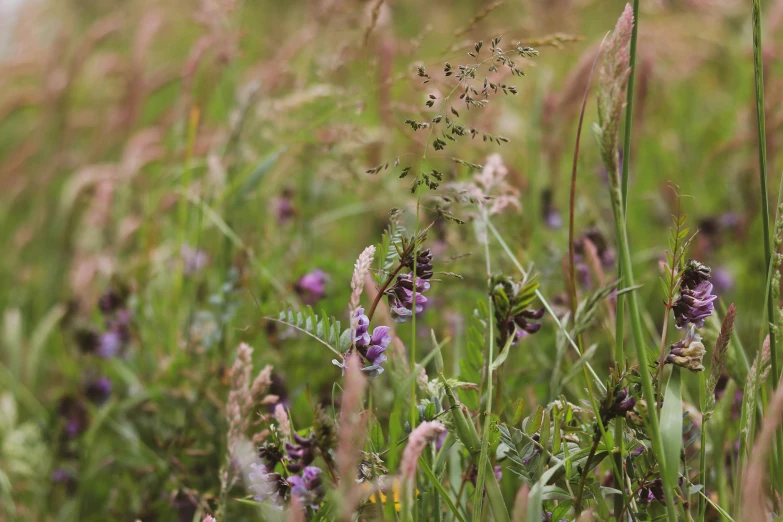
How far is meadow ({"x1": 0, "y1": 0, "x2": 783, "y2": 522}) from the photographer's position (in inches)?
34.4

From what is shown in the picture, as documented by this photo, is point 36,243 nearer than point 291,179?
No

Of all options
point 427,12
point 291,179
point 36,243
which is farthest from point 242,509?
point 427,12

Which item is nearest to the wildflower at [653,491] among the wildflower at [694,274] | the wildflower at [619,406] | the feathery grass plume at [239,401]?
the wildflower at [619,406]

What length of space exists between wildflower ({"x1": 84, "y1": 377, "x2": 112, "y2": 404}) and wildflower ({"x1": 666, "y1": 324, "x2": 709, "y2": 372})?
1368mm

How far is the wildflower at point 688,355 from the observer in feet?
2.74

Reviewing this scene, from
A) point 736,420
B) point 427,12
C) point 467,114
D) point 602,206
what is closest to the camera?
point 736,420

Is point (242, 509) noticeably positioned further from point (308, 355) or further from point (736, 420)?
point (736, 420)

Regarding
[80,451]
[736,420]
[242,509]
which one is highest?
[736,420]

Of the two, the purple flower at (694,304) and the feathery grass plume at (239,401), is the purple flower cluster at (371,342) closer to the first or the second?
the feathery grass plume at (239,401)

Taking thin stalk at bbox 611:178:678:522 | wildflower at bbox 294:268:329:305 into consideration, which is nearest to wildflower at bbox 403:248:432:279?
thin stalk at bbox 611:178:678:522

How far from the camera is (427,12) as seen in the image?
632cm

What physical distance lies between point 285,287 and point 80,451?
1.93 ft

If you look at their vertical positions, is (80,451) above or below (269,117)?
below

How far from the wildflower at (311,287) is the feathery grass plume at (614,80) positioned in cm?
93
